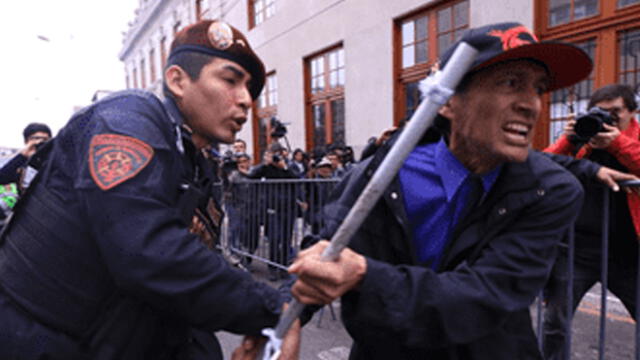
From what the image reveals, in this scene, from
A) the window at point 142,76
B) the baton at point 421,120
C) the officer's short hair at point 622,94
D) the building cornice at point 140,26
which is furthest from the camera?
the window at point 142,76

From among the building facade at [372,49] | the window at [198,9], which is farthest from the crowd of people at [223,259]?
the window at [198,9]

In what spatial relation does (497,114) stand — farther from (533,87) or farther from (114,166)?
(114,166)

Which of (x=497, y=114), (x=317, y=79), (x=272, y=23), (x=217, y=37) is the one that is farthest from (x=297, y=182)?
(x=272, y=23)

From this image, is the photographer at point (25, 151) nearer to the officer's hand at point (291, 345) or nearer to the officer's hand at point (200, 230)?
the officer's hand at point (200, 230)

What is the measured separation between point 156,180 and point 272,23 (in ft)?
47.2

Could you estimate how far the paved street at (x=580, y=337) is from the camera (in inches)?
142

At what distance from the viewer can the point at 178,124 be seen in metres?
1.62

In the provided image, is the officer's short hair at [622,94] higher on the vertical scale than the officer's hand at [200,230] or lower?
higher

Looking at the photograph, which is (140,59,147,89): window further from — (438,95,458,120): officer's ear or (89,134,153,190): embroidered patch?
(438,95,458,120): officer's ear

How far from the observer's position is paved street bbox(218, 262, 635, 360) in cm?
362

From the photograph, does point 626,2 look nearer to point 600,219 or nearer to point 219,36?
point 600,219

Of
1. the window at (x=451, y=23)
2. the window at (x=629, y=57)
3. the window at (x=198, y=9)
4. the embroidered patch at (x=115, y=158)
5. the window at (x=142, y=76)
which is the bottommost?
the embroidered patch at (x=115, y=158)

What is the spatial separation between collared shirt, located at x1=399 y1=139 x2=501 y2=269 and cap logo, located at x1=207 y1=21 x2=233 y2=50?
89 cm

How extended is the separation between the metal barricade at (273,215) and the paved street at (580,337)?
969mm
